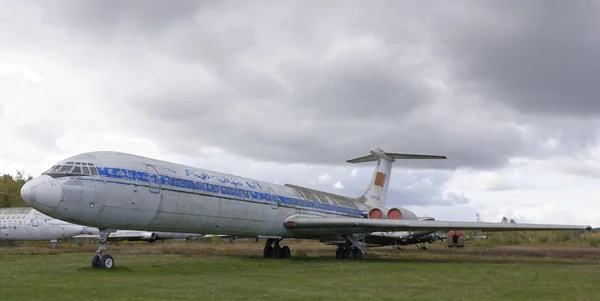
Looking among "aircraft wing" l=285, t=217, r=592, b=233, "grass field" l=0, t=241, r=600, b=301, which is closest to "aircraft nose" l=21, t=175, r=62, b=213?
"grass field" l=0, t=241, r=600, b=301

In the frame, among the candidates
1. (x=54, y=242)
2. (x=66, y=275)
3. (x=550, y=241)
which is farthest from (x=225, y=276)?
(x=550, y=241)

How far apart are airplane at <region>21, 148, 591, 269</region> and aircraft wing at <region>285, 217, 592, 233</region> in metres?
0.04

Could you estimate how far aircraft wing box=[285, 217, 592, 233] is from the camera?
24752 millimetres

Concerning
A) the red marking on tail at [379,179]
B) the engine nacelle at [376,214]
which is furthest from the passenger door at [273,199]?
the red marking on tail at [379,179]

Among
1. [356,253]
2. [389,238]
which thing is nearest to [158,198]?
[356,253]

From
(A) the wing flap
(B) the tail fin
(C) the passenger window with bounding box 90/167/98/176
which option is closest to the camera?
(C) the passenger window with bounding box 90/167/98/176

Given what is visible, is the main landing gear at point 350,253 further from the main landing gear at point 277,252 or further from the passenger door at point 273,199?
the passenger door at point 273,199

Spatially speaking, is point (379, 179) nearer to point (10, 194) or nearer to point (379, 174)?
point (379, 174)

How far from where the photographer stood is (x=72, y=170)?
17.2m

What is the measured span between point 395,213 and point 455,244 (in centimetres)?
1547

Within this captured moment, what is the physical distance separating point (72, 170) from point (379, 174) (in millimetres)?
21511

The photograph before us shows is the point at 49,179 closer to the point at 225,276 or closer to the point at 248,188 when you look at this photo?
the point at 225,276

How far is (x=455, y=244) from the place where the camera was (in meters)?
45.8

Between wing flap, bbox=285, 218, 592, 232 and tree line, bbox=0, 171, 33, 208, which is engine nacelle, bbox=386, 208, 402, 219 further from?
tree line, bbox=0, 171, 33, 208
